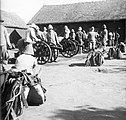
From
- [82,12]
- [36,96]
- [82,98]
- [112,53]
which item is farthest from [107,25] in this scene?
[36,96]

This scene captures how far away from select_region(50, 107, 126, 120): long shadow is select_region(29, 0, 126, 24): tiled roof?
2020 centimetres

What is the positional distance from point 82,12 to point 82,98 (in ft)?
75.5

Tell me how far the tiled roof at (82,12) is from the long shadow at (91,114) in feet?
66.3

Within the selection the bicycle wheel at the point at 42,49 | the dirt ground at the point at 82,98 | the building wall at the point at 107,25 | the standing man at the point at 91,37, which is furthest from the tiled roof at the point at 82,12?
the dirt ground at the point at 82,98

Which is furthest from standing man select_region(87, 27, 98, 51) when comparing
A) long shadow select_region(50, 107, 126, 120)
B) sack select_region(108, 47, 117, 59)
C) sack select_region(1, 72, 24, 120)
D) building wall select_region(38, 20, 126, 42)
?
sack select_region(1, 72, 24, 120)

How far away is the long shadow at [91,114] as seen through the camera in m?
3.74

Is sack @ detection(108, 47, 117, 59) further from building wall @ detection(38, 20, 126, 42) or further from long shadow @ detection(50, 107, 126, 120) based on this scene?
building wall @ detection(38, 20, 126, 42)

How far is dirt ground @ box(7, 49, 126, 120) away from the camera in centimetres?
387

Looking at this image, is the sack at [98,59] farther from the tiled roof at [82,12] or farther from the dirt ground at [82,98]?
the tiled roof at [82,12]

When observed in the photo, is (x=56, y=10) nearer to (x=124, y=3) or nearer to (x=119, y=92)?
(x=124, y=3)

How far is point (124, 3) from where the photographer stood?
25547 millimetres

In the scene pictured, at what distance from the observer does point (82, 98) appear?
15.7ft

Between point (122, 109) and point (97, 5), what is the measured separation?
24638 mm

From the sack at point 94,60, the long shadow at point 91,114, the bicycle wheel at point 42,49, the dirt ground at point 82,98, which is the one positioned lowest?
the long shadow at point 91,114
